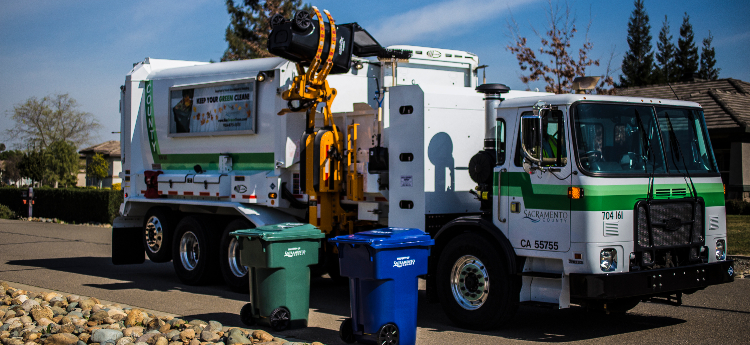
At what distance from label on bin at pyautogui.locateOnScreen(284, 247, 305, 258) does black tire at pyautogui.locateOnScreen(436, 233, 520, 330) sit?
150 cm

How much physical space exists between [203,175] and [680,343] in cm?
742

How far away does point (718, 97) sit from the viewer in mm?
22328

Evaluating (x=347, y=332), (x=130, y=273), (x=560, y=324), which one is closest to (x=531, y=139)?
(x=560, y=324)

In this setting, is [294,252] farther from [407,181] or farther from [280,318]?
[407,181]

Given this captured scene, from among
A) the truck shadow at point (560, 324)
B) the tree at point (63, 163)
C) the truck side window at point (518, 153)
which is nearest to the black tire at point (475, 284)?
the truck shadow at point (560, 324)

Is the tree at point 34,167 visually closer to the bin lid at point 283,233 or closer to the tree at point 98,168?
the tree at point 98,168

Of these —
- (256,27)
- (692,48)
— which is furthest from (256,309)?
(692,48)

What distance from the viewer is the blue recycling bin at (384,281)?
673cm

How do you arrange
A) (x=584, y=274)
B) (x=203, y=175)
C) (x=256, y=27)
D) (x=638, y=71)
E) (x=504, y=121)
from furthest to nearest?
(x=638, y=71)
(x=256, y=27)
(x=203, y=175)
(x=504, y=121)
(x=584, y=274)

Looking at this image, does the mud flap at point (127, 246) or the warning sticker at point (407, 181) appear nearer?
the warning sticker at point (407, 181)

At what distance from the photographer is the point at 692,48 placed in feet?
161

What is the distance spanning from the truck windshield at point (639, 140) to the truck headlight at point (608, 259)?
2.42 feet

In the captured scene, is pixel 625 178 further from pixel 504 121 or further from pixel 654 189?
pixel 504 121

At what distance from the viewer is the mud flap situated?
12.8 metres
